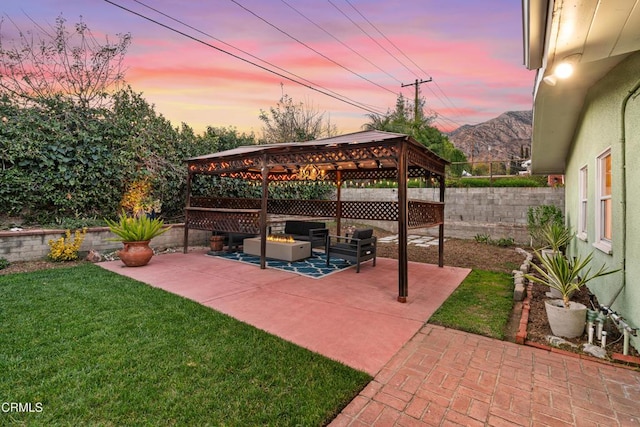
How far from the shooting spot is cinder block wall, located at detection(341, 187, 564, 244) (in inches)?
414

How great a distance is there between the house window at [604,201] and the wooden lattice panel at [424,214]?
9.12 feet

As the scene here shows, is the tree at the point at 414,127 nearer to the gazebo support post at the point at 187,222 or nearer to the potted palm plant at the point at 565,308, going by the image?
the gazebo support post at the point at 187,222

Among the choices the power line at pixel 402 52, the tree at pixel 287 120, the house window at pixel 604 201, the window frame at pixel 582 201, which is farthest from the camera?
the tree at pixel 287 120

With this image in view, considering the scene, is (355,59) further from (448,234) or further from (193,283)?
(193,283)

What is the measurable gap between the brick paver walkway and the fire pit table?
4.47 metres

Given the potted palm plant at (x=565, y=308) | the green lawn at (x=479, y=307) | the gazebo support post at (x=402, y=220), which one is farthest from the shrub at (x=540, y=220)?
the gazebo support post at (x=402, y=220)

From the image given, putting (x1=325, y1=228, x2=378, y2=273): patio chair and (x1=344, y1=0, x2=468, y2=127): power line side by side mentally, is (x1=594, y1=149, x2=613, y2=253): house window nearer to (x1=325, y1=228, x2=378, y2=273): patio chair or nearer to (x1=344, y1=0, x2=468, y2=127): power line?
(x1=325, y1=228, x2=378, y2=273): patio chair

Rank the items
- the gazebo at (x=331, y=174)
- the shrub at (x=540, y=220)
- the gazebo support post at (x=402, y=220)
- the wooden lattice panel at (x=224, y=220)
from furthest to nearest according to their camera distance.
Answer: the shrub at (x=540, y=220), the wooden lattice panel at (x=224, y=220), the gazebo at (x=331, y=174), the gazebo support post at (x=402, y=220)

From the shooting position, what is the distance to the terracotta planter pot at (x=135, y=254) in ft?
21.0

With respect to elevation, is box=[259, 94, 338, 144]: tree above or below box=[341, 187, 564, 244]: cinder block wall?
above

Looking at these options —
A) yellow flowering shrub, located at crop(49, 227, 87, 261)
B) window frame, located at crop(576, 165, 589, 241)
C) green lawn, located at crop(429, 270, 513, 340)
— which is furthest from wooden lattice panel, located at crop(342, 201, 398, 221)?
yellow flowering shrub, located at crop(49, 227, 87, 261)

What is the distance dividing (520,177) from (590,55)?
10.1 m

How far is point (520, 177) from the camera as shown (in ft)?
38.0

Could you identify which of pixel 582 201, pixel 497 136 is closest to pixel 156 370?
pixel 582 201
